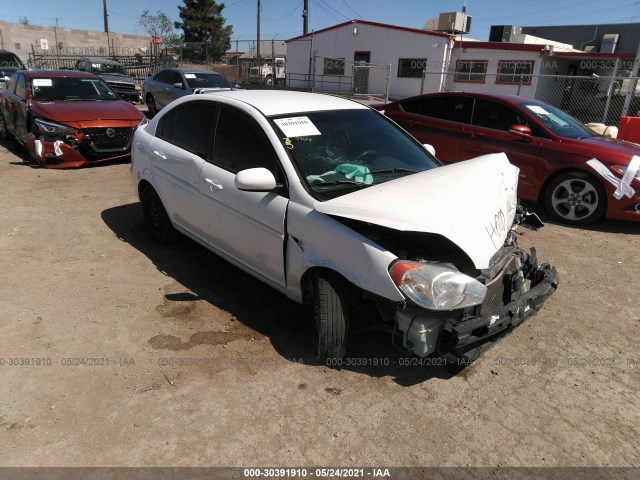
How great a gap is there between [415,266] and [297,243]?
87 cm

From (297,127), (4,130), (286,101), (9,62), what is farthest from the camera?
(9,62)

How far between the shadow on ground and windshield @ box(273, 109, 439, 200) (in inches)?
38.5

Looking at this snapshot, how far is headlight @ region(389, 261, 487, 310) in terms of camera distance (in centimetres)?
264

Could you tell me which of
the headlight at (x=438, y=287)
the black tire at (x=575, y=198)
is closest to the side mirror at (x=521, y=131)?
the black tire at (x=575, y=198)

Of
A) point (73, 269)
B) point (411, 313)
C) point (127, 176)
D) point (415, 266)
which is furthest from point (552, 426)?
point (127, 176)

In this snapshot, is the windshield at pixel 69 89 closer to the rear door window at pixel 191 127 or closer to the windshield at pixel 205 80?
the windshield at pixel 205 80

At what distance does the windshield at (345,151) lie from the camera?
3.36 m

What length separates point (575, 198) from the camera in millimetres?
6262

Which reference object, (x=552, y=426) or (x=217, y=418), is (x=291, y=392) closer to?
(x=217, y=418)

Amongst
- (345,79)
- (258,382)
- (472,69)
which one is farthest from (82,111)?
(345,79)

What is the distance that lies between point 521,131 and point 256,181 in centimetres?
471

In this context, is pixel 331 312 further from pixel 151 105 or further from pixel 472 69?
pixel 472 69

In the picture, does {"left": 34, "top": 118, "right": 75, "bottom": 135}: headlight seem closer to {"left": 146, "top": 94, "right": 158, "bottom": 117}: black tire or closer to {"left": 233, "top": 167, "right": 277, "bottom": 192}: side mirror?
{"left": 233, "top": 167, "right": 277, "bottom": 192}: side mirror

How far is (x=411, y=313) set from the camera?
8.94 ft
